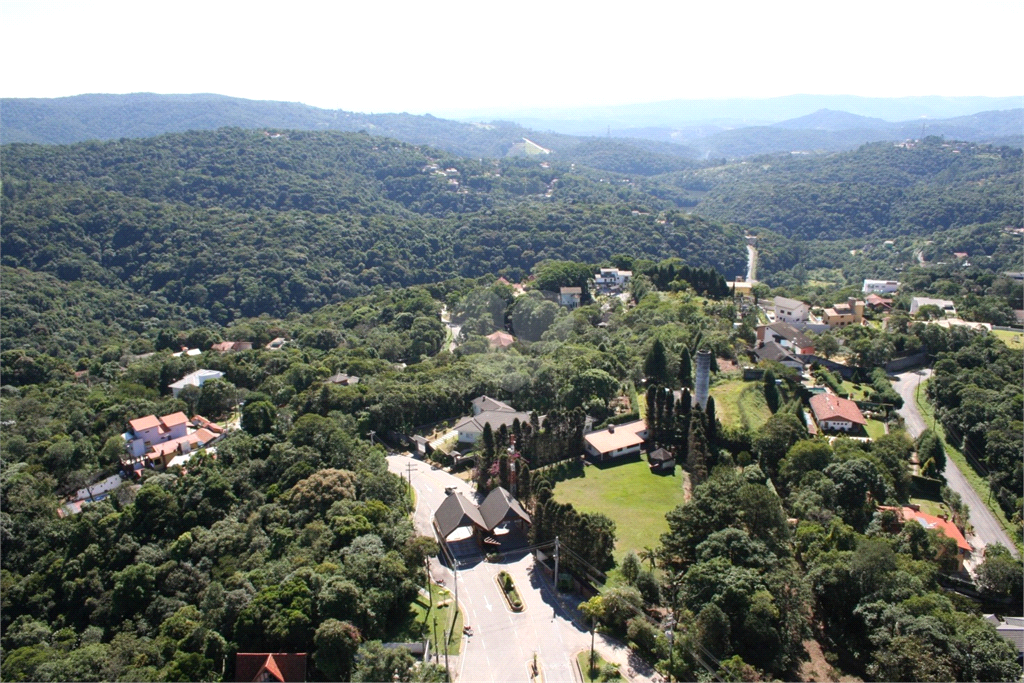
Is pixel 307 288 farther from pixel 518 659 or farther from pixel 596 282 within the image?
pixel 518 659

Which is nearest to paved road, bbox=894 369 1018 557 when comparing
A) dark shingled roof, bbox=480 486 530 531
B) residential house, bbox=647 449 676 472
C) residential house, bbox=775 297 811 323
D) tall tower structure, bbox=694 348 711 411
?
residential house, bbox=775 297 811 323

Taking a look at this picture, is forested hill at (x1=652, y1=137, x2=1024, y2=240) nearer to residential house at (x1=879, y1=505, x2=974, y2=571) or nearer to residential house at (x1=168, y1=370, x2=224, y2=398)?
residential house at (x1=879, y1=505, x2=974, y2=571)

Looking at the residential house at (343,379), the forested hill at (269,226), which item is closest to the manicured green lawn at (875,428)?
the residential house at (343,379)

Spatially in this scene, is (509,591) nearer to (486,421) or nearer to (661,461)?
(661,461)

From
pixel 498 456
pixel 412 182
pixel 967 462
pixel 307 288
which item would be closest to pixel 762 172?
pixel 412 182

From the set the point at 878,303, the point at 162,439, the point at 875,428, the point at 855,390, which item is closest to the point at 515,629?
the point at 162,439
